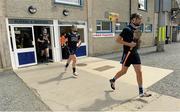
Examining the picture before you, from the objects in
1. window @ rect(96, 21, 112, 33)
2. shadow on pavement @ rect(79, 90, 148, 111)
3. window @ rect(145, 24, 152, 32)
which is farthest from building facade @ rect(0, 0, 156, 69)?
window @ rect(145, 24, 152, 32)

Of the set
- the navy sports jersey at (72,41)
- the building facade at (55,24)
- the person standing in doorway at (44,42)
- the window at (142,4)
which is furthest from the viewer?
the window at (142,4)

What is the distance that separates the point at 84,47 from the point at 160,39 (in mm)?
6481

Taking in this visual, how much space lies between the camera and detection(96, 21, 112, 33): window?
11.7m

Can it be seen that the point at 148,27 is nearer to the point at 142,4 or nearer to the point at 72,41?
the point at 142,4

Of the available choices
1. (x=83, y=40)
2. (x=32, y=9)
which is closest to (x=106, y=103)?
(x=32, y=9)

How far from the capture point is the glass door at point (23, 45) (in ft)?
25.6

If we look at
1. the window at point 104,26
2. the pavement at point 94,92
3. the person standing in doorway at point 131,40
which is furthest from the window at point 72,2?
the person standing in doorway at point 131,40

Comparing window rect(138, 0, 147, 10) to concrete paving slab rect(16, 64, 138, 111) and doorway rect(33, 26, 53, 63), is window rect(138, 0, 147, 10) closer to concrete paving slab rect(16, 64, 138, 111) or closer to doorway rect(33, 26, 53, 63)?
doorway rect(33, 26, 53, 63)

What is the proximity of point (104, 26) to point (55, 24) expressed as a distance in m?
4.22

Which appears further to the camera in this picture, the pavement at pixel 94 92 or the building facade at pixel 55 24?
the building facade at pixel 55 24

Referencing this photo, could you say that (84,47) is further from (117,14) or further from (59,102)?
(59,102)

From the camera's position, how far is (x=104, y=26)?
12.2 m

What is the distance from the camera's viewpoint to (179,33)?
81.9ft

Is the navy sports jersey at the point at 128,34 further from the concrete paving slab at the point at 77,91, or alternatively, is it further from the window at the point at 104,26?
the window at the point at 104,26
